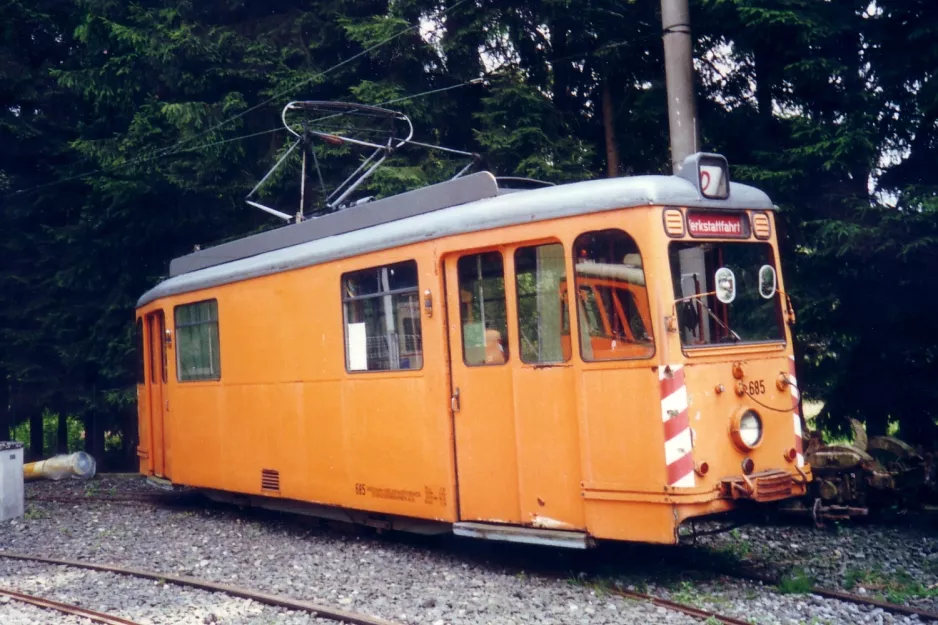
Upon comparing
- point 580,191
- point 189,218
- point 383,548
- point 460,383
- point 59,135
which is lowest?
point 383,548

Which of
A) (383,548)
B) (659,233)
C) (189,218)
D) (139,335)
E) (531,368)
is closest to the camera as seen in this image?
(659,233)

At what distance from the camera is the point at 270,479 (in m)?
9.91

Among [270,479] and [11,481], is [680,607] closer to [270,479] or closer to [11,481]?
[270,479]

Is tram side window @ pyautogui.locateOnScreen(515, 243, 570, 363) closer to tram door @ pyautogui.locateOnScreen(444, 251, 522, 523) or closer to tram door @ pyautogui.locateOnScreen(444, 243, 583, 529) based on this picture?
tram door @ pyautogui.locateOnScreen(444, 243, 583, 529)

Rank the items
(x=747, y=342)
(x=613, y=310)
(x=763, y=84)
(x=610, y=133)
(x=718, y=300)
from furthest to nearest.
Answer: (x=610, y=133), (x=763, y=84), (x=747, y=342), (x=718, y=300), (x=613, y=310)

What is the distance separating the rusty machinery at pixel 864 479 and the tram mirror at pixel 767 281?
80.3 inches

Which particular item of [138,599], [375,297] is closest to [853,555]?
[375,297]

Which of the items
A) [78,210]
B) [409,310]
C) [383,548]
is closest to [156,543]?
[383,548]

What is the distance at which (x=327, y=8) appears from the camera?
45.8ft

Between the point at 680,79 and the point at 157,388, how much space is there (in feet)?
24.8

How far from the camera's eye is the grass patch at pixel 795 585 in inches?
253

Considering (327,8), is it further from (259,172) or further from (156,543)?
(156,543)

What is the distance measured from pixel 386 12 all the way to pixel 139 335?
5.51m

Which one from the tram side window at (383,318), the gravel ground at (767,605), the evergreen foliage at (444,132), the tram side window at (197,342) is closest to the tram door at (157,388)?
the tram side window at (197,342)
